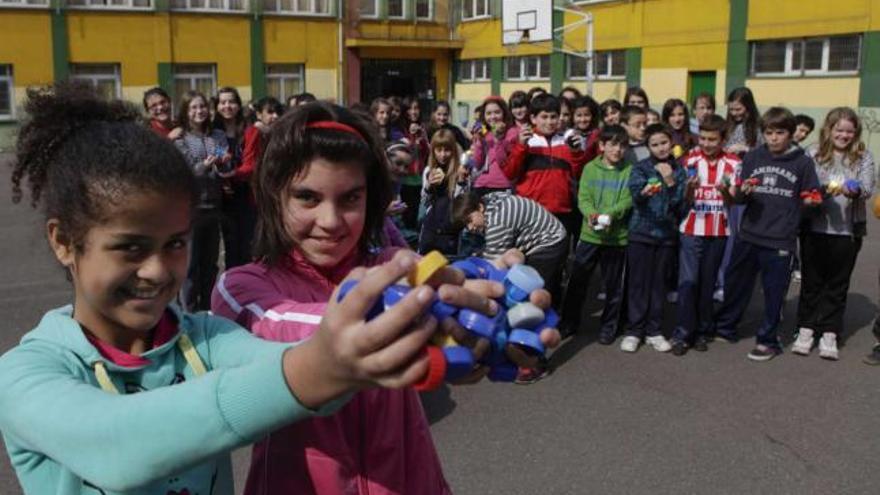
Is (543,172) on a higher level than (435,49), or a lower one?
lower

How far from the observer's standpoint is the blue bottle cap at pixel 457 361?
0.90 metres

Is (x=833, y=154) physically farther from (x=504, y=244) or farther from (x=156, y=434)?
(x=156, y=434)

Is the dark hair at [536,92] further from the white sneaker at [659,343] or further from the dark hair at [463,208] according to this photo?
the white sneaker at [659,343]

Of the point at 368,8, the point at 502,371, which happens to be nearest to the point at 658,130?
the point at 502,371

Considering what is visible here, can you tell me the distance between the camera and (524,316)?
1.06m

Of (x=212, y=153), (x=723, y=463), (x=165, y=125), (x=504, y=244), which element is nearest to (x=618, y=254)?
(x=504, y=244)

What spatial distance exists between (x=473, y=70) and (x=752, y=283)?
24636 mm

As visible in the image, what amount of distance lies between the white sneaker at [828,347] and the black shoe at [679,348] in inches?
37.2

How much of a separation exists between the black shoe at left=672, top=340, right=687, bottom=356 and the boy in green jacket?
18.5 inches

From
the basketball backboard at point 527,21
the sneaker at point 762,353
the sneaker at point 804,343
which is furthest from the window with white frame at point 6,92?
the sneaker at point 804,343

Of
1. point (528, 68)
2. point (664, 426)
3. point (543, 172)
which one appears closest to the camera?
point (664, 426)

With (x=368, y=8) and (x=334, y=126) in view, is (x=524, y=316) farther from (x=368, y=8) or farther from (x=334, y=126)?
(x=368, y=8)

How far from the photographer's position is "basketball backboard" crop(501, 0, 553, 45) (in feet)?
75.9

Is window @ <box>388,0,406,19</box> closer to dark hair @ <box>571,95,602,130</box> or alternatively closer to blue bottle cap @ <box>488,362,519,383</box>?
dark hair @ <box>571,95,602,130</box>
